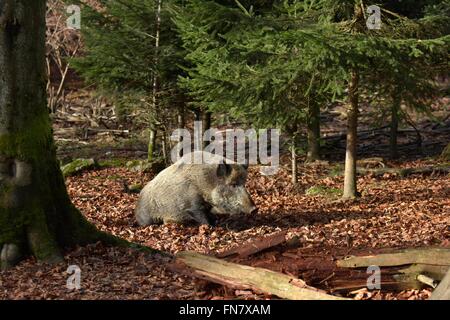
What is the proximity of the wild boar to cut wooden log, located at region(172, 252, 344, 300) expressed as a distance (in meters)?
4.16

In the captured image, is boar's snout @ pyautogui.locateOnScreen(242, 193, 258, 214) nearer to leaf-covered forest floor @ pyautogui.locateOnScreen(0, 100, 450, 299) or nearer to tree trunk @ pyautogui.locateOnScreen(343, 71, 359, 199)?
leaf-covered forest floor @ pyautogui.locateOnScreen(0, 100, 450, 299)

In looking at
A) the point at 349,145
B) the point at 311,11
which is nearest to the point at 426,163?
the point at 349,145

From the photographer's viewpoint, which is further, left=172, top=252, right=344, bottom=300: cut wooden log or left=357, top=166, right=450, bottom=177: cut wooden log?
left=357, top=166, right=450, bottom=177: cut wooden log

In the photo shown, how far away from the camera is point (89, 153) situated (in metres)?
22.4

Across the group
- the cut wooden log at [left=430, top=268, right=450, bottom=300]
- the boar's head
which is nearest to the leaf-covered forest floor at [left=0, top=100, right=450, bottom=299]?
the boar's head

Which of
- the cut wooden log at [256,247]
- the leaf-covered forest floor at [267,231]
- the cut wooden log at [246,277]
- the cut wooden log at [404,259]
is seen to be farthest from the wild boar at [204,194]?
the cut wooden log at [404,259]

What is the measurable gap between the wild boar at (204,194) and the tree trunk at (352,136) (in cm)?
304

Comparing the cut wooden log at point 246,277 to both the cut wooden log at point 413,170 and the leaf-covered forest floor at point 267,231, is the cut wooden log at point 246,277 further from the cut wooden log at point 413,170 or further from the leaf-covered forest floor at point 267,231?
the cut wooden log at point 413,170

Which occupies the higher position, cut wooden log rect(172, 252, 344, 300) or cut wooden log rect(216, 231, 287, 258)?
cut wooden log rect(216, 231, 287, 258)

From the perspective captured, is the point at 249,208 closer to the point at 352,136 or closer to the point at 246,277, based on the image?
the point at 352,136

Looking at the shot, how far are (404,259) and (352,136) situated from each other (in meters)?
7.34

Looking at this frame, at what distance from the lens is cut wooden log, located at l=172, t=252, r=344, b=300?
20.0 feet

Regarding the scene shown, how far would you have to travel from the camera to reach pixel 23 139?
8297 mm

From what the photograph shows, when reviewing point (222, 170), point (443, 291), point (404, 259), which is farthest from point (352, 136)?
point (443, 291)
